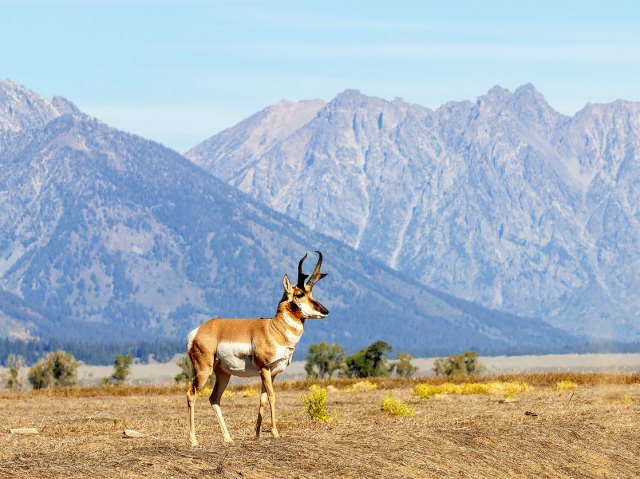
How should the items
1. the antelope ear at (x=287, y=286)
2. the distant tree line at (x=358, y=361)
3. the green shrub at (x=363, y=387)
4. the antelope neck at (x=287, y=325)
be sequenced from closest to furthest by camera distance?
the antelope ear at (x=287, y=286) < the antelope neck at (x=287, y=325) < the green shrub at (x=363, y=387) < the distant tree line at (x=358, y=361)

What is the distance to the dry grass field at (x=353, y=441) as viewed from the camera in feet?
Answer: 81.1

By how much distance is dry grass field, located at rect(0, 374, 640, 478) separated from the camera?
24.7m

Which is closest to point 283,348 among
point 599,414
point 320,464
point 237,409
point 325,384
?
point 320,464

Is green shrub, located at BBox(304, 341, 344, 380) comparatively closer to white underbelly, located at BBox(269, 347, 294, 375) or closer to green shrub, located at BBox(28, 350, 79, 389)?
green shrub, located at BBox(28, 350, 79, 389)

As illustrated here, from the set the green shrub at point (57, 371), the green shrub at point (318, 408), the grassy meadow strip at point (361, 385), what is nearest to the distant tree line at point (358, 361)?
the green shrub at point (57, 371)

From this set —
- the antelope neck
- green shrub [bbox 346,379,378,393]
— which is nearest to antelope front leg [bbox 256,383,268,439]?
the antelope neck

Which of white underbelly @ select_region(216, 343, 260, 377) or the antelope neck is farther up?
the antelope neck

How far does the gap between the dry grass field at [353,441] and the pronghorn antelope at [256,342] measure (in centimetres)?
154

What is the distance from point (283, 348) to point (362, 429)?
4.39 m

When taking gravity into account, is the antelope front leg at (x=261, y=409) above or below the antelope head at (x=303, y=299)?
below

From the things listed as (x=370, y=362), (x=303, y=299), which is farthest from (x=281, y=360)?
(x=370, y=362)

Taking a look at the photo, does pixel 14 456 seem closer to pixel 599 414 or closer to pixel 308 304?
pixel 308 304

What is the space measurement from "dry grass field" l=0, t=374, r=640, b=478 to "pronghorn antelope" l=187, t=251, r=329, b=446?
1.54 m

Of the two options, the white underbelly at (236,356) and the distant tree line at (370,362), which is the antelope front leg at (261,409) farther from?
the distant tree line at (370,362)
